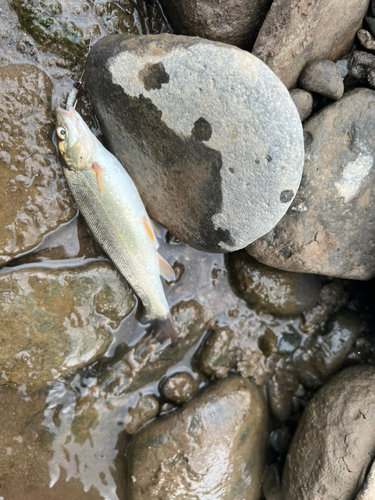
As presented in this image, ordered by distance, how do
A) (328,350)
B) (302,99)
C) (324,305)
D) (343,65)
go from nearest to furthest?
(302,99), (343,65), (328,350), (324,305)

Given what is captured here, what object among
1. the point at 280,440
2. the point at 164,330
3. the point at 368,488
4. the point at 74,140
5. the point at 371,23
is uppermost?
the point at 74,140

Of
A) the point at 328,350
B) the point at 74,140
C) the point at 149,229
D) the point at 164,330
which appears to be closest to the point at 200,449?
the point at 164,330

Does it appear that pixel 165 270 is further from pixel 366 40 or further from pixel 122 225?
→ pixel 366 40

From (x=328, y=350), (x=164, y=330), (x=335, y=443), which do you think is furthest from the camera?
(x=328, y=350)

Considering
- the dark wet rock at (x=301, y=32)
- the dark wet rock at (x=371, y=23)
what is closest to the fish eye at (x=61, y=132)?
the dark wet rock at (x=301, y=32)

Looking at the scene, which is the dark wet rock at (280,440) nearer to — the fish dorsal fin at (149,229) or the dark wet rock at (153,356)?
the dark wet rock at (153,356)

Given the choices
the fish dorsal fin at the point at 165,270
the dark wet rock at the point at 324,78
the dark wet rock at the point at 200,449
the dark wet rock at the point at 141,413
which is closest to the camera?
the dark wet rock at the point at 324,78
